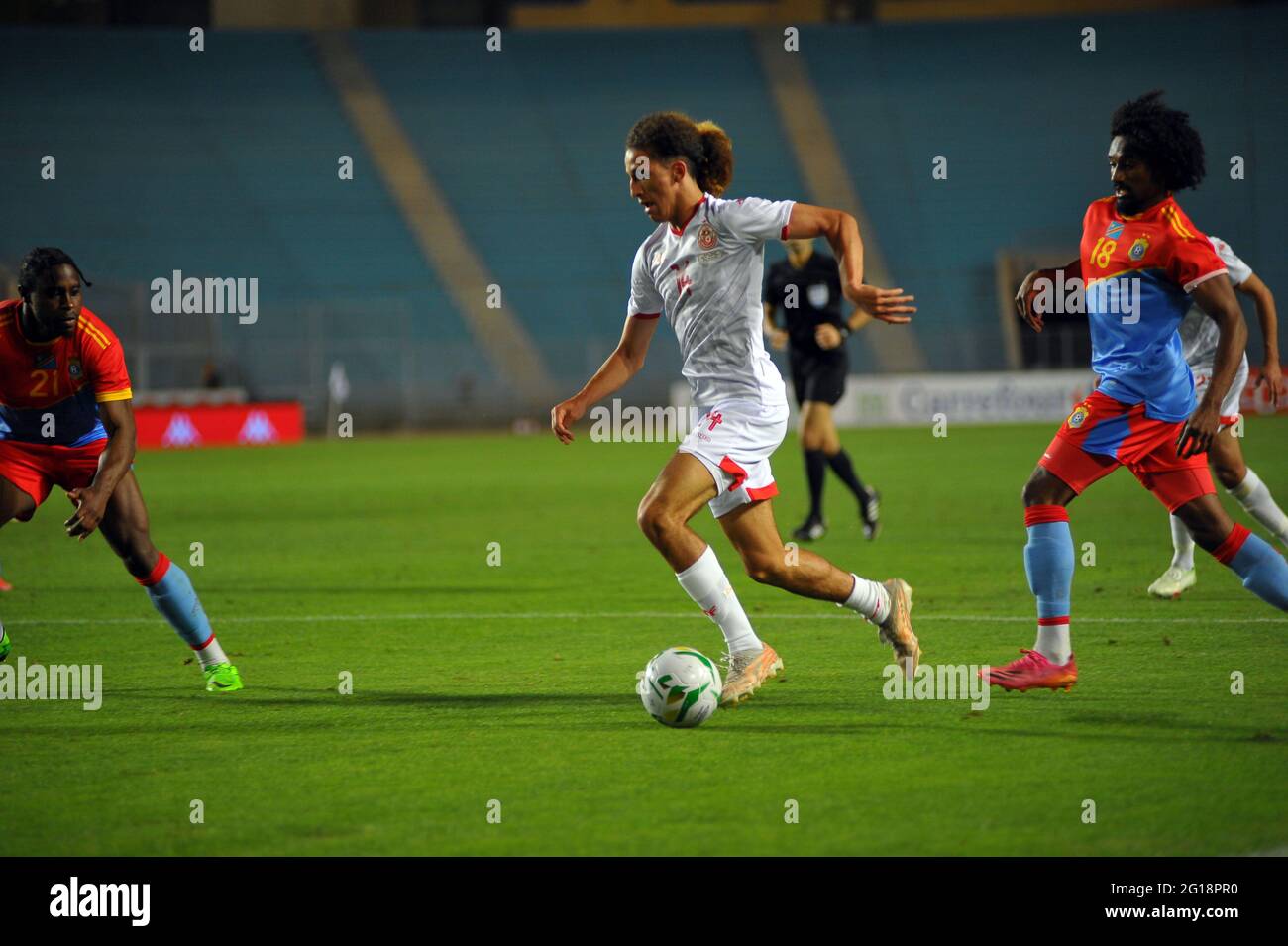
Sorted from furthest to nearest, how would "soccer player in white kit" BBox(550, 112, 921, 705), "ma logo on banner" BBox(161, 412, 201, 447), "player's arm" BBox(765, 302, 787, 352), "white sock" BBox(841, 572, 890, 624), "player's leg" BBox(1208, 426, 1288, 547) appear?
"ma logo on banner" BBox(161, 412, 201, 447) → "player's arm" BBox(765, 302, 787, 352) → "player's leg" BBox(1208, 426, 1288, 547) → "white sock" BBox(841, 572, 890, 624) → "soccer player in white kit" BBox(550, 112, 921, 705)

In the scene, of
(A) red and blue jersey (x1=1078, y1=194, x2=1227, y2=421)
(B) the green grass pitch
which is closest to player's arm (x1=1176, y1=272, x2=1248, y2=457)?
(A) red and blue jersey (x1=1078, y1=194, x2=1227, y2=421)

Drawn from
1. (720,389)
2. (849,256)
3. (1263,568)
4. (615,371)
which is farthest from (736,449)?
(1263,568)

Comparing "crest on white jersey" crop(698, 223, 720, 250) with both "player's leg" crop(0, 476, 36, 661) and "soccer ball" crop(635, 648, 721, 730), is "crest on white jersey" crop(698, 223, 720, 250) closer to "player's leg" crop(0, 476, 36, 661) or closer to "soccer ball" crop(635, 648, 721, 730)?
"soccer ball" crop(635, 648, 721, 730)

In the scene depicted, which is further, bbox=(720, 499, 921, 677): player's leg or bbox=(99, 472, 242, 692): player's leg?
bbox=(99, 472, 242, 692): player's leg

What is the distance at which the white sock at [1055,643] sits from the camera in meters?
6.73

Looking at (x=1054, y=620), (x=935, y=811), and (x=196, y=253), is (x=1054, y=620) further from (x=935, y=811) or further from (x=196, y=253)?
(x=196, y=253)

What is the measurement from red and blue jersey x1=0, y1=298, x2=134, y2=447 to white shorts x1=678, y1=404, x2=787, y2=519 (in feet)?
8.22

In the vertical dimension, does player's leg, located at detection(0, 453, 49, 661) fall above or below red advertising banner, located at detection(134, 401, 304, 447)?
below

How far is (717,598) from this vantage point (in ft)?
22.4

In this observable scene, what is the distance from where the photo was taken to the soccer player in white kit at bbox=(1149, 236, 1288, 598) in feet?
26.4

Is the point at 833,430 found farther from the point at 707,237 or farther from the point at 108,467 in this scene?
the point at 108,467

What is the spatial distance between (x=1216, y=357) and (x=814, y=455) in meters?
7.35

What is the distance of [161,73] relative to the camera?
135ft
